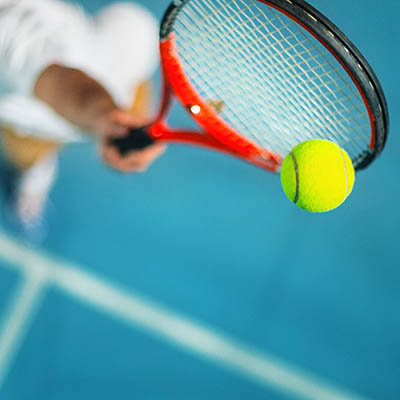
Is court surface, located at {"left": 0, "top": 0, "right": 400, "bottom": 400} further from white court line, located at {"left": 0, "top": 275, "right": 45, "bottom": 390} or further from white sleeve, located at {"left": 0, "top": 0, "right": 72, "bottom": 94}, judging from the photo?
white sleeve, located at {"left": 0, "top": 0, "right": 72, "bottom": 94}

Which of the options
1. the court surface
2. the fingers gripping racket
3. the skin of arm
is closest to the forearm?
the skin of arm

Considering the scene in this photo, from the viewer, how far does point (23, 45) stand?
4.44ft

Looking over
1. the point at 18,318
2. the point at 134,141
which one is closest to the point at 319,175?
the point at 134,141

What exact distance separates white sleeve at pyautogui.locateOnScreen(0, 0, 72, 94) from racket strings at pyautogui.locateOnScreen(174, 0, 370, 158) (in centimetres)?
40

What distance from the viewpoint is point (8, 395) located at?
188 cm

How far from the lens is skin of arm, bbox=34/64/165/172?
1326 millimetres

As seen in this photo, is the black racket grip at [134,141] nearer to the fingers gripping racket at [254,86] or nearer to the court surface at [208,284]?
the fingers gripping racket at [254,86]

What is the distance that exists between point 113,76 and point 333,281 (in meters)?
1.20

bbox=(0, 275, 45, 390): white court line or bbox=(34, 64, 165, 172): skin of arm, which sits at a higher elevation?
bbox=(34, 64, 165, 172): skin of arm

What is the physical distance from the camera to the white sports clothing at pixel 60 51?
1349 mm

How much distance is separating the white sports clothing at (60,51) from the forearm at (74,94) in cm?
3

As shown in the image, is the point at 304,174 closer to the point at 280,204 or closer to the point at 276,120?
the point at 276,120

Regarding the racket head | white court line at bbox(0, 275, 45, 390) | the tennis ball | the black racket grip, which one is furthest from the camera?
white court line at bbox(0, 275, 45, 390)

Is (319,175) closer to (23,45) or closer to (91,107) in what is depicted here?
(91,107)
